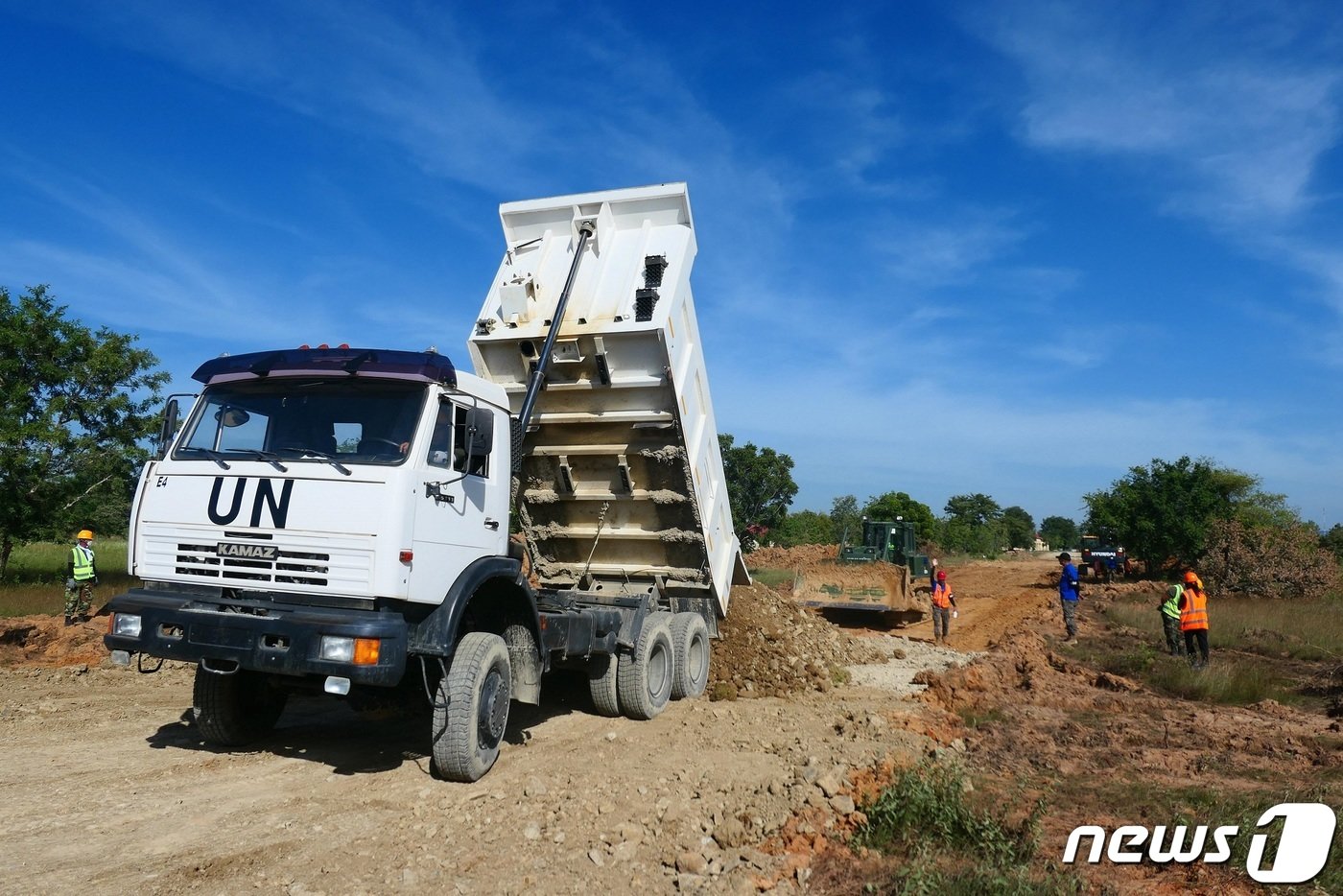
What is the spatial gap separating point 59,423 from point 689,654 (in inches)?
584

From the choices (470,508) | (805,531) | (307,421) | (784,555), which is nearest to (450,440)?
(470,508)

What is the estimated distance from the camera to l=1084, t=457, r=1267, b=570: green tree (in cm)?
2995

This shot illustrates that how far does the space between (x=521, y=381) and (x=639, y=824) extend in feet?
12.9

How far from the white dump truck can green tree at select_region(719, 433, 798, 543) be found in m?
26.2

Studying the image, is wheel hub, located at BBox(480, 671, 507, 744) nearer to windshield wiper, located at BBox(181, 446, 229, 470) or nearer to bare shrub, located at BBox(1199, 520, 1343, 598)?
windshield wiper, located at BBox(181, 446, 229, 470)

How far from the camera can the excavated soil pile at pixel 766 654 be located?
30.4 feet

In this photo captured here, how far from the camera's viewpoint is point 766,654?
9.84 m

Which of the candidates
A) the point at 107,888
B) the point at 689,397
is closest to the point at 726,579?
the point at 689,397

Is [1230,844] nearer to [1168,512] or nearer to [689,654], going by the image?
[689,654]

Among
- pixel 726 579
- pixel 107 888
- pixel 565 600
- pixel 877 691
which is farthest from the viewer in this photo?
pixel 877 691

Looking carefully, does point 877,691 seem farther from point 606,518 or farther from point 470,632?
point 470,632

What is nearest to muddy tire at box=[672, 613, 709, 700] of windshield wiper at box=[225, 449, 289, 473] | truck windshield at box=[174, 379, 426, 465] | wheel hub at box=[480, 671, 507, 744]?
wheel hub at box=[480, 671, 507, 744]

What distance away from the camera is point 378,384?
534 centimetres

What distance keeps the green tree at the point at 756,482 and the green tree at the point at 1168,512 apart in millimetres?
12381
